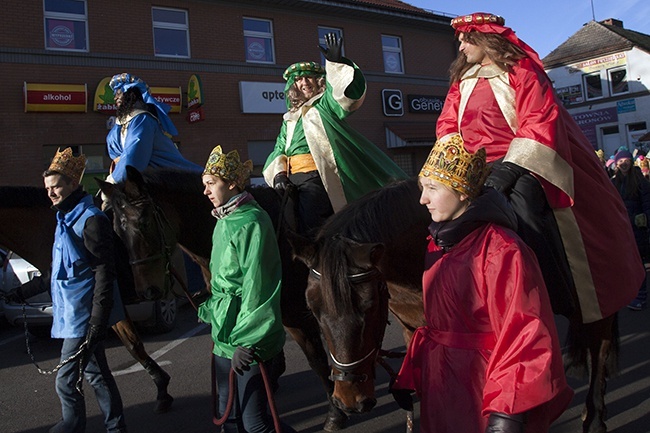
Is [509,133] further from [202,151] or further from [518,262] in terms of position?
[202,151]

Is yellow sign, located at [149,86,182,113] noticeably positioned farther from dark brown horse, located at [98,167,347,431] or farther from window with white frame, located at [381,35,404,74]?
dark brown horse, located at [98,167,347,431]

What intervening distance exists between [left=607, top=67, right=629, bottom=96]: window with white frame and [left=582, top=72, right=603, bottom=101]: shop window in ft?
1.92

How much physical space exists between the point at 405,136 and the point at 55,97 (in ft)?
38.1

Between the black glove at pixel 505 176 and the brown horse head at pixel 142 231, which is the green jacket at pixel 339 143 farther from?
the black glove at pixel 505 176

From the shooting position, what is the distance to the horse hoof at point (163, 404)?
185 inches

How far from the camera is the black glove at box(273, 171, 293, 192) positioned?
4.11 m

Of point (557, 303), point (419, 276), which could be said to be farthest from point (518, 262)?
point (557, 303)

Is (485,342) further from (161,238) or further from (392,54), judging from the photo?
(392,54)

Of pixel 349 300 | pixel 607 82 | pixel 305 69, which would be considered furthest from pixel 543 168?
pixel 607 82

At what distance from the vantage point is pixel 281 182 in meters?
4.16

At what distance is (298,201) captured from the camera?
3.96 metres

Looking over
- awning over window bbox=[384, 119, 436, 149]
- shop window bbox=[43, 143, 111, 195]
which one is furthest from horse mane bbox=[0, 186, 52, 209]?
awning over window bbox=[384, 119, 436, 149]

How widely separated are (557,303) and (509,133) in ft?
3.22

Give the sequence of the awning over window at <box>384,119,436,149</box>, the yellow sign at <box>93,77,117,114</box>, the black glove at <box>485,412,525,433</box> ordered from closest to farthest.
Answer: the black glove at <box>485,412,525,433</box>, the yellow sign at <box>93,77,117,114</box>, the awning over window at <box>384,119,436,149</box>
